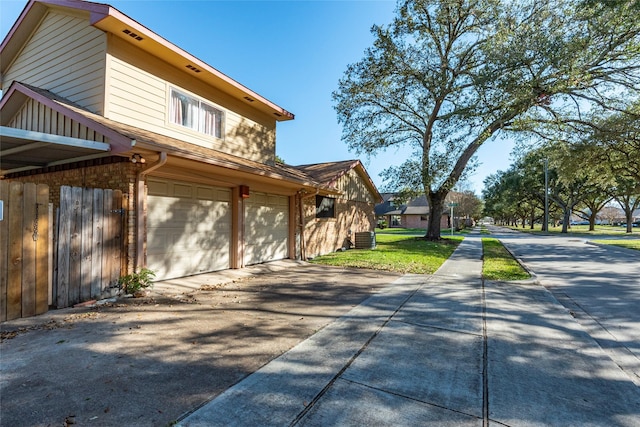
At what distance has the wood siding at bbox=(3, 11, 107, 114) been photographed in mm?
6918

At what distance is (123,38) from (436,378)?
8972 mm

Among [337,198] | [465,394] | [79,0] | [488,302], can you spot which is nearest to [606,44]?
[337,198]

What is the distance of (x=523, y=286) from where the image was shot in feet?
24.3

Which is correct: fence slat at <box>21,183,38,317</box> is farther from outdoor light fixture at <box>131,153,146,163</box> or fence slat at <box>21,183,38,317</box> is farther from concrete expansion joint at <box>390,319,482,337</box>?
concrete expansion joint at <box>390,319,482,337</box>

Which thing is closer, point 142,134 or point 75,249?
point 75,249

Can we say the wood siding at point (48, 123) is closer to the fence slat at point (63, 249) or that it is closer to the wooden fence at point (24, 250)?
the fence slat at point (63, 249)

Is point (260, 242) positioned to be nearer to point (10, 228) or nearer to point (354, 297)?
point (354, 297)

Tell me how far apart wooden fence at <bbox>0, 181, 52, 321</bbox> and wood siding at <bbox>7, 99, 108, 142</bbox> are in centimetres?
182

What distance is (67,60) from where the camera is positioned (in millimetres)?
7582

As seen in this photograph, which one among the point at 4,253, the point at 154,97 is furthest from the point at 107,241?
the point at 154,97

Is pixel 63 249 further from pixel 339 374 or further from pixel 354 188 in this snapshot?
pixel 354 188

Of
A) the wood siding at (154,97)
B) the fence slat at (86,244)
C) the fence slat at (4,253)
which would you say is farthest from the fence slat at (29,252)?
the wood siding at (154,97)

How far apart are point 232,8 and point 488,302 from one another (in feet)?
37.3

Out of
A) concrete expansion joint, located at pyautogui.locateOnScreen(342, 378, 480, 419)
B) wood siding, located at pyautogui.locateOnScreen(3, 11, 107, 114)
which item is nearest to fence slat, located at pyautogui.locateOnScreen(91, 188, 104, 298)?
wood siding, located at pyautogui.locateOnScreen(3, 11, 107, 114)
